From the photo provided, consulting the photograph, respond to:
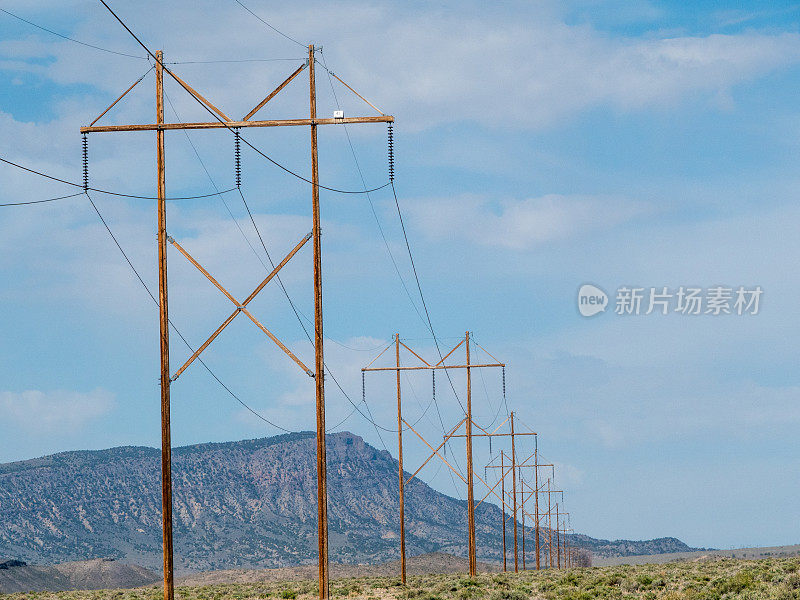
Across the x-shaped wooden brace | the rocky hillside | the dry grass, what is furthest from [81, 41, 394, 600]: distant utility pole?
the rocky hillside

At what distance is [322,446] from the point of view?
92.3ft

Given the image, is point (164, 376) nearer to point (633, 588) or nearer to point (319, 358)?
point (319, 358)

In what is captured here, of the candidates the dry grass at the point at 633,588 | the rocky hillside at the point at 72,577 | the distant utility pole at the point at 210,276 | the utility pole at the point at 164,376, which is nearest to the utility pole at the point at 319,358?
the distant utility pole at the point at 210,276

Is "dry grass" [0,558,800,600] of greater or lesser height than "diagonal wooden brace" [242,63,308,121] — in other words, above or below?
below

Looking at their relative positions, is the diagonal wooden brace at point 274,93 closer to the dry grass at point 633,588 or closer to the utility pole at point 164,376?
the utility pole at point 164,376

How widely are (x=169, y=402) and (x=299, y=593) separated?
3398 cm

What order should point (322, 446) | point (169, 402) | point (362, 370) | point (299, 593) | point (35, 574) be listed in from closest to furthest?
point (169, 402), point (322, 446), point (362, 370), point (299, 593), point (35, 574)

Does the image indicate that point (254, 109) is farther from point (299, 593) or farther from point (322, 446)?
point (299, 593)

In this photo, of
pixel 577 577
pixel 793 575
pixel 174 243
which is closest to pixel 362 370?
pixel 577 577

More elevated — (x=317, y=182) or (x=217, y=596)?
(x=317, y=182)

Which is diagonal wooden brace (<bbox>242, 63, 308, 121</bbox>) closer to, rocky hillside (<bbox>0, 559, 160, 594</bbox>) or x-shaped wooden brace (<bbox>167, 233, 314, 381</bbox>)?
x-shaped wooden brace (<bbox>167, 233, 314, 381</bbox>)

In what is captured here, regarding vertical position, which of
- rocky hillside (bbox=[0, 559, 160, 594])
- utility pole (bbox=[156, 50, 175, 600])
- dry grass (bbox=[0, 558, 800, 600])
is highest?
utility pole (bbox=[156, 50, 175, 600])

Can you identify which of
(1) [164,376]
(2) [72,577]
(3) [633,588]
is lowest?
(2) [72,577]

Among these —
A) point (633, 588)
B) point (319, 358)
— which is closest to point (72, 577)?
point (633, 588)
